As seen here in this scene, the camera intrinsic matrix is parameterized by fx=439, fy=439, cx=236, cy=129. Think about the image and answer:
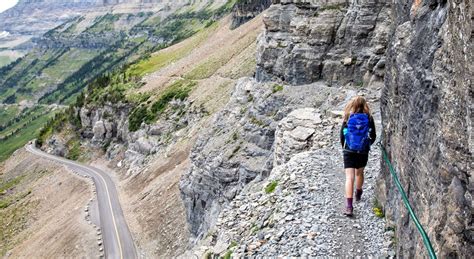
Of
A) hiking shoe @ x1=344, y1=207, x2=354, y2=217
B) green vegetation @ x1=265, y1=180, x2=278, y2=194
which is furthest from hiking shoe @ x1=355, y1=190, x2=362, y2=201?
green vegetation @ x1=265, y1=180, x2=278, y2=194

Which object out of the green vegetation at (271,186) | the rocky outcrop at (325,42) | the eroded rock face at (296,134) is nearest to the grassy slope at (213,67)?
the rocky outcrop at (325,42)

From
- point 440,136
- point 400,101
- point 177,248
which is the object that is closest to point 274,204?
point 400,101

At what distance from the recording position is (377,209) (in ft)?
44.8

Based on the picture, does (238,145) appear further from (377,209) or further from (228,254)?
(377,209)

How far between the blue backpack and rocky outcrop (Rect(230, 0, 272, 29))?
355ft

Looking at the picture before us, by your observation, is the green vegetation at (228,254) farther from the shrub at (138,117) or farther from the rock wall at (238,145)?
the shrub at (138,117)

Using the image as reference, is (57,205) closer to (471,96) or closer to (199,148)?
(199,148)

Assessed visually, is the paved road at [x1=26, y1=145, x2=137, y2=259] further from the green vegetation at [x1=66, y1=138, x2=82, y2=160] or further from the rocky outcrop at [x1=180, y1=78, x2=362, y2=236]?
the green vegetation at [x1=66, y1=138, x2=82, y2=160]

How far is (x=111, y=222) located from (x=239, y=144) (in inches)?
1056

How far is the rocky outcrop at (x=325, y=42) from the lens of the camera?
3109cm

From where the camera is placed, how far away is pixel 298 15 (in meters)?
36.5

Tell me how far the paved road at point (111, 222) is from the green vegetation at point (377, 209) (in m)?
Result: 35.0

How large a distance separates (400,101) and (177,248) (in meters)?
33.0

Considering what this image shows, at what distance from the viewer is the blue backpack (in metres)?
13.2
